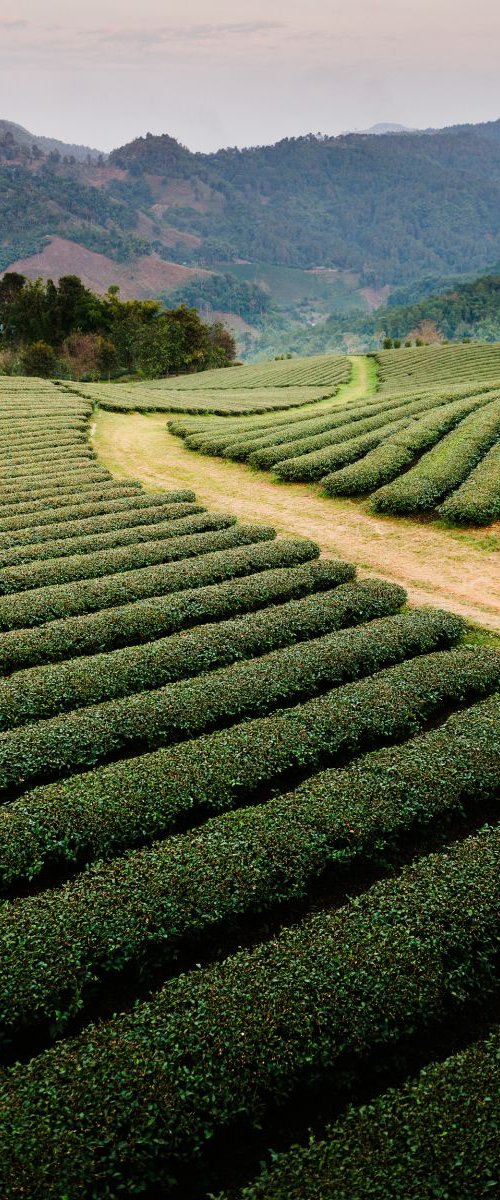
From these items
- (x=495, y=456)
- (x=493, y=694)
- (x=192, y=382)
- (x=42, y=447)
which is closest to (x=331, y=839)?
(x=493, y=694)

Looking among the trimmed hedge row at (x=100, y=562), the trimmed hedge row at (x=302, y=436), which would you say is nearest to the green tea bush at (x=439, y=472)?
the trimmed hedge row at (x=302, y=436)

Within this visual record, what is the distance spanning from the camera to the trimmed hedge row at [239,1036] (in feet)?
22.0

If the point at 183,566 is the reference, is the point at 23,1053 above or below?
below

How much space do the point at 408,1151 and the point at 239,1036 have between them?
1892mm

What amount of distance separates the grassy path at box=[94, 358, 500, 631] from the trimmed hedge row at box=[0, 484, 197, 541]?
2.43m

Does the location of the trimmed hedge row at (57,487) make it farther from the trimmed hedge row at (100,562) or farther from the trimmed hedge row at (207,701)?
the trimmed hedge row at (207,701)

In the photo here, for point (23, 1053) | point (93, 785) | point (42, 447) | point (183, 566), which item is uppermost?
point (42, 447)

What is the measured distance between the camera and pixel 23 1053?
818 centimetres

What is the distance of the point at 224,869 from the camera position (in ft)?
32.0

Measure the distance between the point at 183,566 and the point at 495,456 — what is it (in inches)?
630

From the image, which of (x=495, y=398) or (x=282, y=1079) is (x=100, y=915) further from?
(x=495, y=398)

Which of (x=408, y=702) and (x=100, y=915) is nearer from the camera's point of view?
(x=100, y=915)

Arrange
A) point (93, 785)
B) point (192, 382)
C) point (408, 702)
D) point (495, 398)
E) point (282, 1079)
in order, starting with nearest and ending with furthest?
point (282, 1079), point (93, 785), point (408, 702), point (495, 398), point (192, 382)

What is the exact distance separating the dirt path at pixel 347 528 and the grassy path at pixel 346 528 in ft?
0.09
